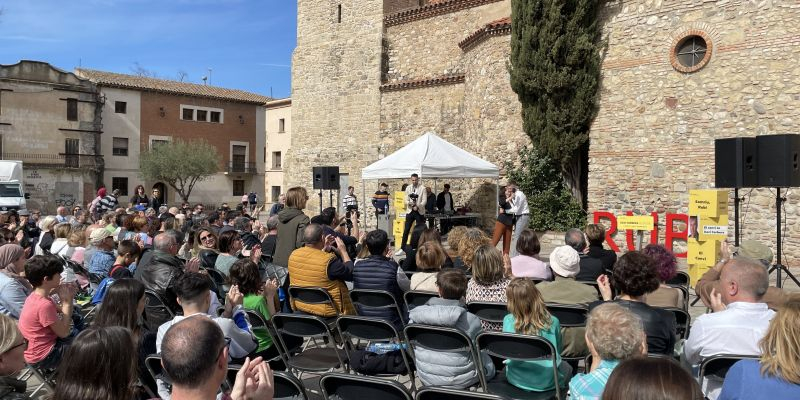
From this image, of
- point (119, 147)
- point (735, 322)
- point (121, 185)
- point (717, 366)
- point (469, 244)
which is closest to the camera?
point (717, 366)

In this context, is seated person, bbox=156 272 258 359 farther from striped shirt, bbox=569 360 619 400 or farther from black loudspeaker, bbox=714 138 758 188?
black loudspeaker, bbox=714 138 758 188

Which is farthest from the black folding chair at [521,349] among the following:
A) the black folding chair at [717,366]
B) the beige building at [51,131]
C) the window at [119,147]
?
the window at [119,147]

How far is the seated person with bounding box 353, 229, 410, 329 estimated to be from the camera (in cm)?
473

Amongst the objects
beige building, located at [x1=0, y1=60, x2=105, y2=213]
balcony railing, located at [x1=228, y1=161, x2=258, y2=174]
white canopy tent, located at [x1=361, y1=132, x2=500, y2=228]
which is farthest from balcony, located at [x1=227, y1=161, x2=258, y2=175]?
white canopy tent, located at [x1=361, y1=132, x2=500, y2=228]

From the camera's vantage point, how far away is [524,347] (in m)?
3.21

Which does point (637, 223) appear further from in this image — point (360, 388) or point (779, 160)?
point (360, 388)

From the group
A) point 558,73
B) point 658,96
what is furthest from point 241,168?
point 658,96

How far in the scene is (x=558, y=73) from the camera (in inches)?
464

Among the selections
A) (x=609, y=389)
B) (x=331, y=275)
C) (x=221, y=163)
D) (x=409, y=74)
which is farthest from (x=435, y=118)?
(x=221, y=163)

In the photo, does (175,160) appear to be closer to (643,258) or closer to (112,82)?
(112,82)

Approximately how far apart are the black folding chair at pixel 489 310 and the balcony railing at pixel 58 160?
32.8 m

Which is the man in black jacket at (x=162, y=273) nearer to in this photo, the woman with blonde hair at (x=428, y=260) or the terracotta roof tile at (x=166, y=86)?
the woman with blonde hair at (x=428, y=260)

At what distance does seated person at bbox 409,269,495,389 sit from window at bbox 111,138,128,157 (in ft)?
112

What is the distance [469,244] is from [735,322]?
2878 mm
